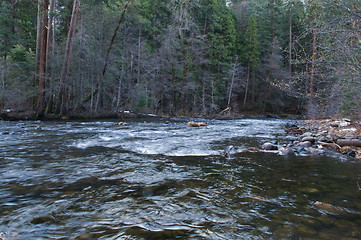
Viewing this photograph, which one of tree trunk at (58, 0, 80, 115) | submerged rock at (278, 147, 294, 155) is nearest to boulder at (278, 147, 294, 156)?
submerged rock at (278, 147, 294, 155)

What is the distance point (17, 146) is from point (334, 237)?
593 centimetres

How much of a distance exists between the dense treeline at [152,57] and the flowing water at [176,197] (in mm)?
3497

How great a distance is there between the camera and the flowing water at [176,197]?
1926 millimetres

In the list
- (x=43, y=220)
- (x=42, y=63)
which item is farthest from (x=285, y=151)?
(x=42, y=63)

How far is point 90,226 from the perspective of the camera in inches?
76.9

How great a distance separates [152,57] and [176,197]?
21.5m

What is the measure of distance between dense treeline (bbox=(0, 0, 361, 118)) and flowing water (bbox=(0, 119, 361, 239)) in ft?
11.5

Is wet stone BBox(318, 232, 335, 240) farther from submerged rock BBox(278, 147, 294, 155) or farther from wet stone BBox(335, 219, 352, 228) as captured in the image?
submerged rock BBox(278, 147, 294, 155)

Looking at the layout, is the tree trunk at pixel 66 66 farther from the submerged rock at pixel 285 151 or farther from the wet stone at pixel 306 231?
the wet stone at pixel 306 231

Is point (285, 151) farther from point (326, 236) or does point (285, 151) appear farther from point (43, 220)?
point (43, 220)

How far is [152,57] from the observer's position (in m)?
22.8

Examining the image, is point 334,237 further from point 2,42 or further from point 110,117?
point 2,42

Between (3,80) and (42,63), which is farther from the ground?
(42,63)

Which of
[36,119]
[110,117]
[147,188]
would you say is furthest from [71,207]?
[110,117]
